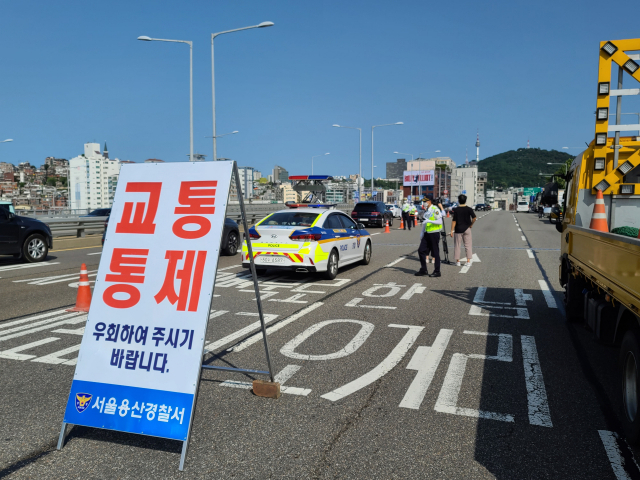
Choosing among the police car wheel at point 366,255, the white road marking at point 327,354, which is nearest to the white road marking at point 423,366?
the white road marking at point 327,354

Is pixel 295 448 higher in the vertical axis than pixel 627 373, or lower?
lower

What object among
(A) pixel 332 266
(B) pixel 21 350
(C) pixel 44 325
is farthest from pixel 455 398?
(A) pixel 332 266

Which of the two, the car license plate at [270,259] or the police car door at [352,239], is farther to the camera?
the police car door at [352,239]

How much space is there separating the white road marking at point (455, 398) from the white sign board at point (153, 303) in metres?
2.06

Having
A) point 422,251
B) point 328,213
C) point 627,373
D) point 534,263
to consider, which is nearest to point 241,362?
point 627,373

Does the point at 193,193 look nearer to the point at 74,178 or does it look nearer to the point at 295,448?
the point at 295,448

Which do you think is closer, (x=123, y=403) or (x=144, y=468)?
(x=144, y=468)

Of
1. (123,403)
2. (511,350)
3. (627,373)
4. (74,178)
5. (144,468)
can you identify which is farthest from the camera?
(74,178)

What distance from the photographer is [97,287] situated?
13.0 ft

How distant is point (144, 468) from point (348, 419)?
151cm

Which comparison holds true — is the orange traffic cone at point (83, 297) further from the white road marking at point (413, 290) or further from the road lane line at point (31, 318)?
the white road marking at point (413, 290)

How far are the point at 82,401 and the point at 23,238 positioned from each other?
40.8 ft

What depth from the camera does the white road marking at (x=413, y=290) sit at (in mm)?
9406

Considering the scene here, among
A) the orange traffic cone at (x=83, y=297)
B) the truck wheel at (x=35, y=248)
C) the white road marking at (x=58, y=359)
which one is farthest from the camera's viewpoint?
the truck wheel at (x=35, y=248)
